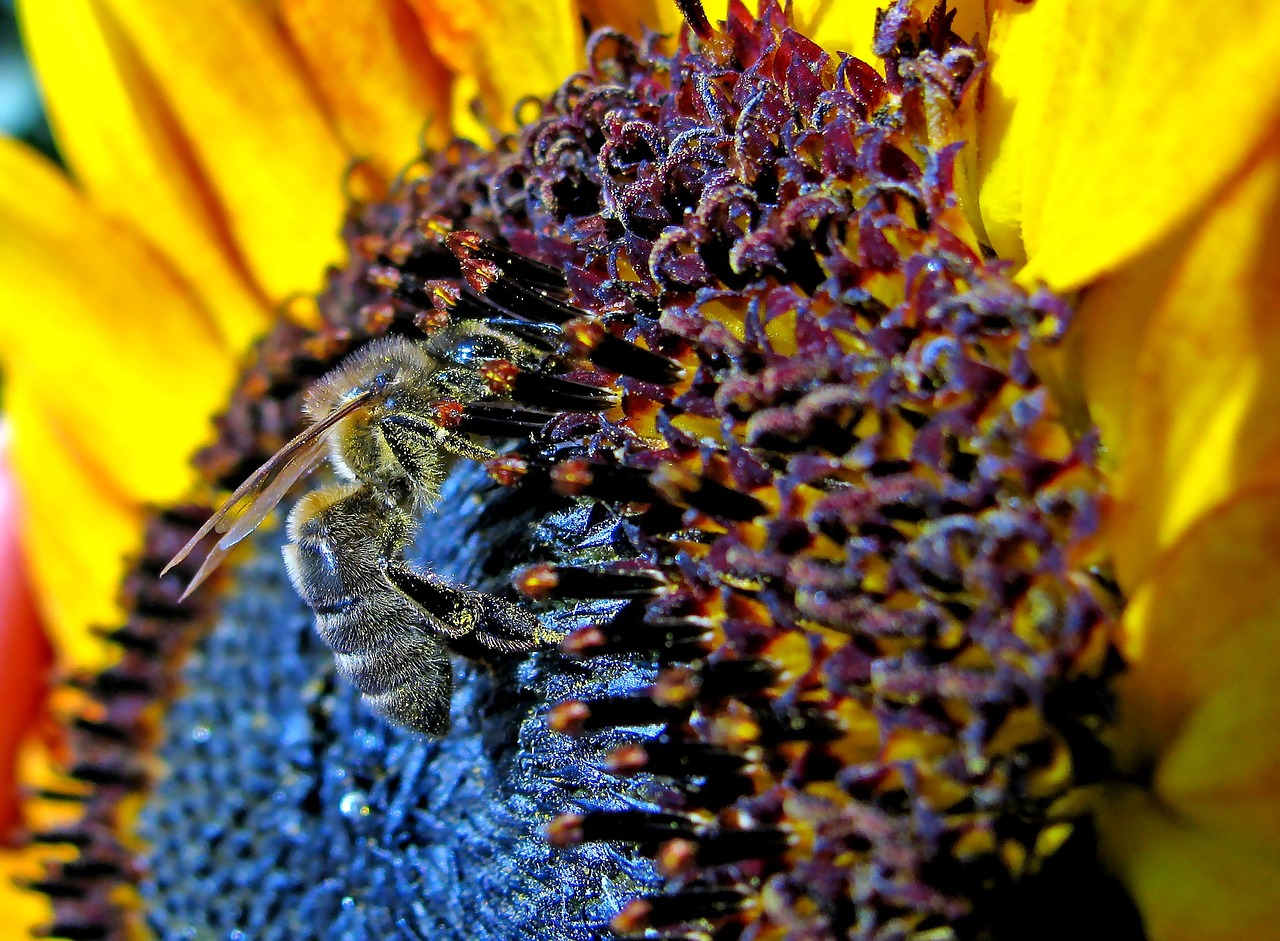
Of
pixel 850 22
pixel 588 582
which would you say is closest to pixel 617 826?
pixel 588 582

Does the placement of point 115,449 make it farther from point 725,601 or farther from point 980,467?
point 980,467

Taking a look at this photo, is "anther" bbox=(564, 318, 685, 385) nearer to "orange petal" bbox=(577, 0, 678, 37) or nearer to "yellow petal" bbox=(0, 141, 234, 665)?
"orange petal" bbox=(577, 0, 678, 37)

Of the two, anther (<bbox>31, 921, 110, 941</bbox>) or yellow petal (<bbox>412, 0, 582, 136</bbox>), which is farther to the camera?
anther (<bbox>31, 921, 110, 941</bbox>)

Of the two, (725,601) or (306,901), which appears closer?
(725,601)

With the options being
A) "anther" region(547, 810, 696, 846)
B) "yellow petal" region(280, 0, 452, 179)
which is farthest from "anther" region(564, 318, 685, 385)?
"yellow petal" region(280, 0, 452, 179)

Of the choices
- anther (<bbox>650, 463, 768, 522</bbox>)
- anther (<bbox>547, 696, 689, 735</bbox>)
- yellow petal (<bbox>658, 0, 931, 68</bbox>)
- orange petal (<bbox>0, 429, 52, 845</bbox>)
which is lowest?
orange petal (<bbox>0, 429, 52, 845</bbox>)

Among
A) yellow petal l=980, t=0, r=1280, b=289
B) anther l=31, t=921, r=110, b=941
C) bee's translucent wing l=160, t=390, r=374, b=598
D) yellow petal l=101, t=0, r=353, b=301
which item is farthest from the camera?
yellow petal l=101, t=0, r=353, b=301

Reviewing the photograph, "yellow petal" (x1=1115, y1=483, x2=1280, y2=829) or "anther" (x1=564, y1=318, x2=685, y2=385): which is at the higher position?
"anther" (x1=564, y1=318, x2=685, y2=385)

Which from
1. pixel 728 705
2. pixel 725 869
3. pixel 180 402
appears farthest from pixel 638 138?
pixel 180 402
